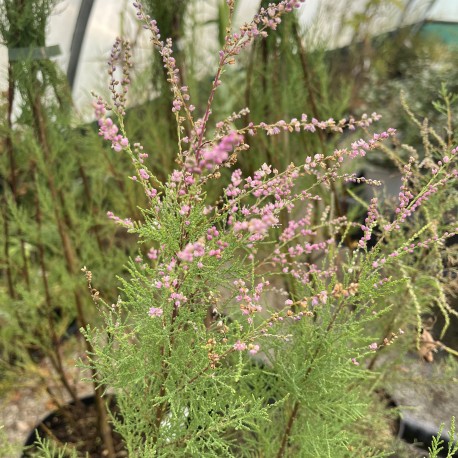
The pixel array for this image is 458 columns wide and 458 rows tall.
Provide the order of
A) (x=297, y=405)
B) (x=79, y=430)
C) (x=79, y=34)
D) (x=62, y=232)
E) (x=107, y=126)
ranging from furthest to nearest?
(x=79, y=34), (x=79, y=430), (x=62, y=232), (x=297, y=405), (x=107, y=126)

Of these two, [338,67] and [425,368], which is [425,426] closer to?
[425,368]

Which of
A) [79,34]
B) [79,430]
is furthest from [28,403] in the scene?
[79,34]

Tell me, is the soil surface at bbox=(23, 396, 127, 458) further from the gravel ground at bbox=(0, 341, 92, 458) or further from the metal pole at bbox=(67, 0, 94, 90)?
the metal pole at bbox=(67, 0, 94, 90)

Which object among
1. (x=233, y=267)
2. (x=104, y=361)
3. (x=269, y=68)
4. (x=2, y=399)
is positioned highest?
(x=269, y=68)

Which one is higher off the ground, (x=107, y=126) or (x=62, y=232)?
(x=107, y=126)

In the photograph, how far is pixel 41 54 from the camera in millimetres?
1376

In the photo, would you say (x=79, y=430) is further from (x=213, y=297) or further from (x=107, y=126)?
(x=107, y=126)

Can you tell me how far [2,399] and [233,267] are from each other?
1.74 metres

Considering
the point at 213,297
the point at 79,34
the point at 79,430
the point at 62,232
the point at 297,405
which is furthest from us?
the point at 79,34

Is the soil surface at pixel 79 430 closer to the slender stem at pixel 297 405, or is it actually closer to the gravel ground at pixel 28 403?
the gravel ground at pixel 28 403

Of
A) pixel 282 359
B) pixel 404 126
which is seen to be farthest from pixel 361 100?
pixel 282 359

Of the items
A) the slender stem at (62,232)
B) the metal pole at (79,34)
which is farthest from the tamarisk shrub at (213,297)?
the metal pole at (79,34)

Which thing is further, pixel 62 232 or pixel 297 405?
pixel 62 232

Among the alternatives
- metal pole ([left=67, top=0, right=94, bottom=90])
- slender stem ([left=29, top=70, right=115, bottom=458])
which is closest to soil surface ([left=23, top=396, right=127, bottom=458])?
slender stem ([left=29, top=70, right=115, bottom=458])
